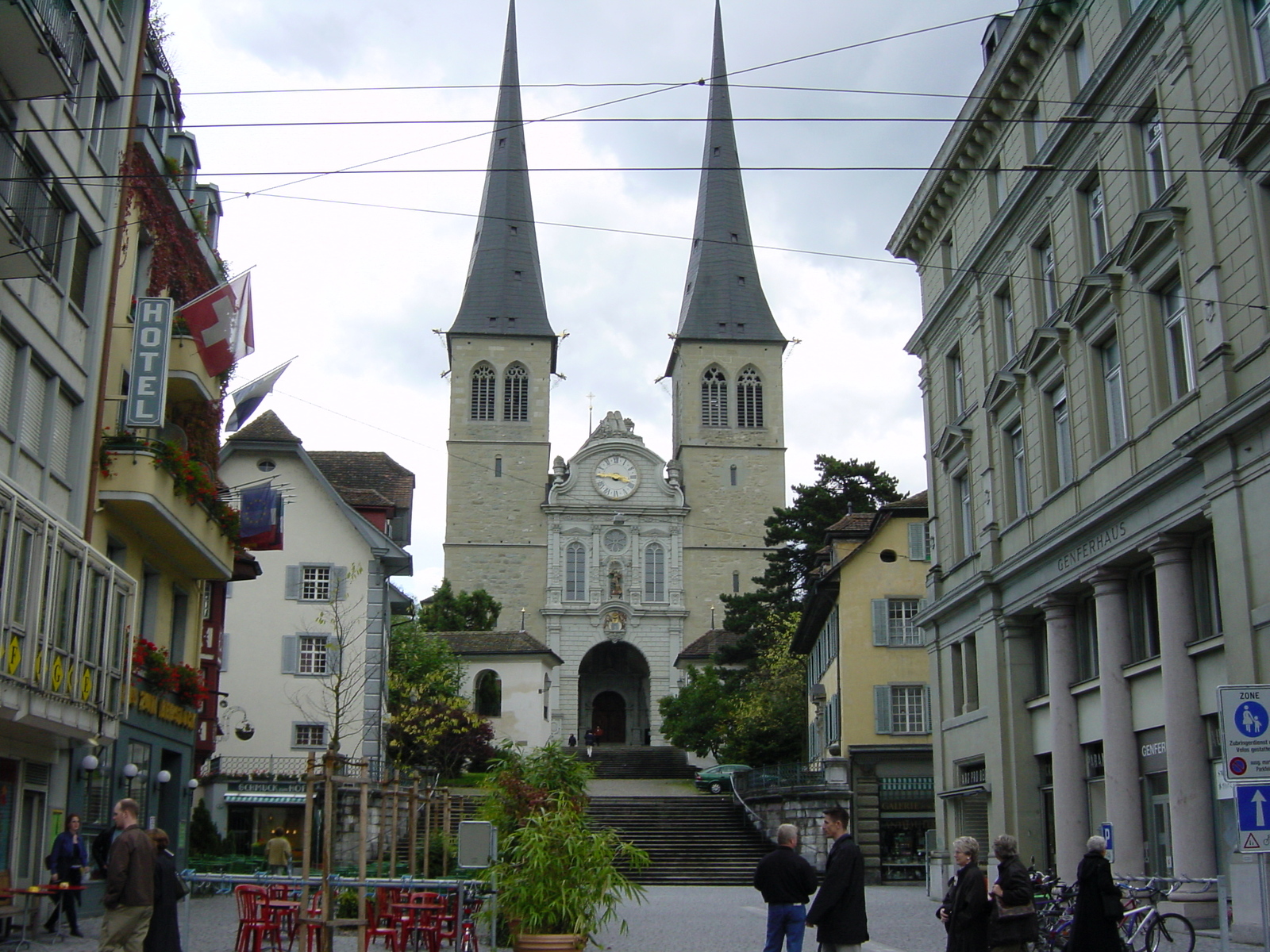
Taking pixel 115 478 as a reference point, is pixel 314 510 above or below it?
above

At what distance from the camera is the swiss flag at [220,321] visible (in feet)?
73.3

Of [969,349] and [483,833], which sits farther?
[969,349]

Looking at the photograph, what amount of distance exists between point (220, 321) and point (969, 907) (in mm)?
15899

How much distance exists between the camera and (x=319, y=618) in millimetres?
39688

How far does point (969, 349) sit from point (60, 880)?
61.3 feet

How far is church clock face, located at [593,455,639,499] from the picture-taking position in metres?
81.2

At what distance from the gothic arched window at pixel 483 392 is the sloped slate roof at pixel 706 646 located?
66.7 ft

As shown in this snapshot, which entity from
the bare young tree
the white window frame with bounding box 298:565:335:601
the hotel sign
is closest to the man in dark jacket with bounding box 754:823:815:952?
the hotel sign

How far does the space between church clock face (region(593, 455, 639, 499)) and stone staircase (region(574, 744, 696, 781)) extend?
61.0 ft

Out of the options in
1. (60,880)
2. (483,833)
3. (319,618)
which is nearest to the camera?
(483,833)

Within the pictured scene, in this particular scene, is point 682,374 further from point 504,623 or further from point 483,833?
point 483,833

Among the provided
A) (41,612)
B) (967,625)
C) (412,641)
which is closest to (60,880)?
(41,612)

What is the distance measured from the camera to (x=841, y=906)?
11039 mm

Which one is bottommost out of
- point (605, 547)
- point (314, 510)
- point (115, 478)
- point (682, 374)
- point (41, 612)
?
point (41, 612)
